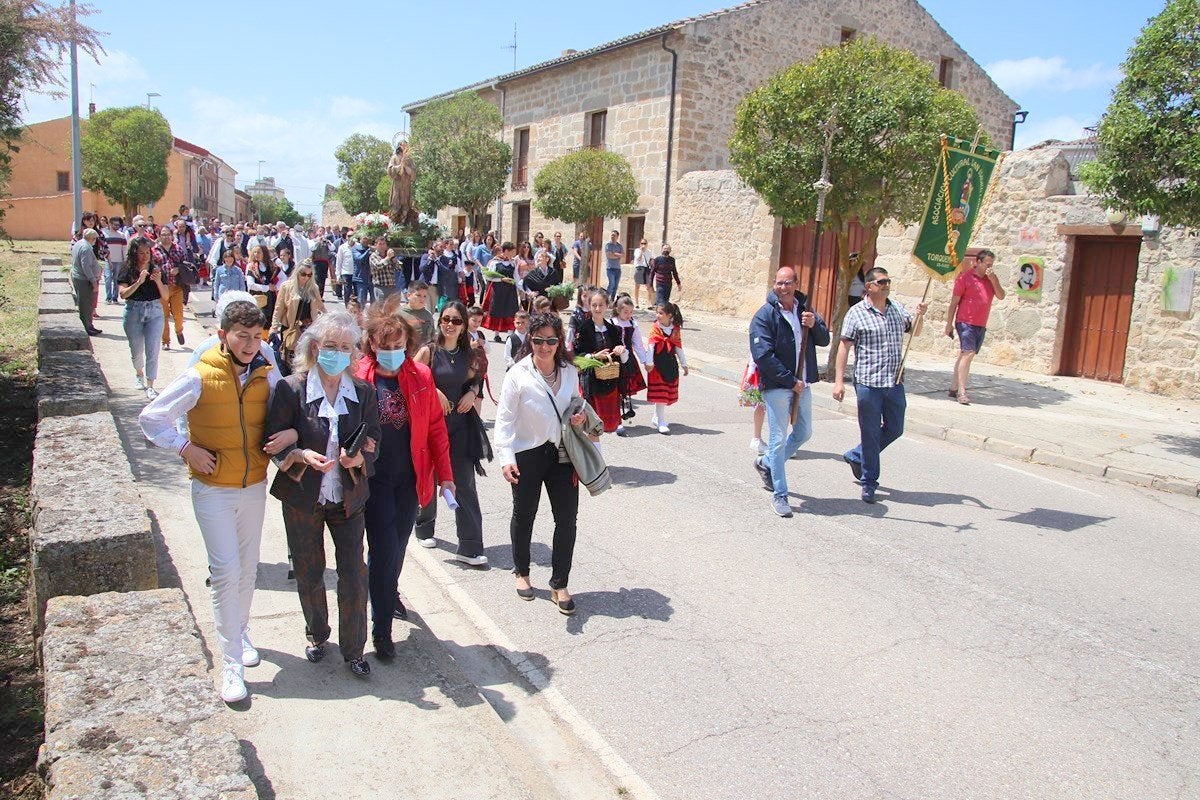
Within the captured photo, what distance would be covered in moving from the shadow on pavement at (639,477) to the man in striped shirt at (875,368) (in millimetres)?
1620

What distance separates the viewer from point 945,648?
190 inches

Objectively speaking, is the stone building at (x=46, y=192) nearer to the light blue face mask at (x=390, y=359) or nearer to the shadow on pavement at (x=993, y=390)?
the shadow on pavement at (x=993, y=390)

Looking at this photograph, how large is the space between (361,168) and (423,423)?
52822 mm

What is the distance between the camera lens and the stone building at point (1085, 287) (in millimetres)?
12586

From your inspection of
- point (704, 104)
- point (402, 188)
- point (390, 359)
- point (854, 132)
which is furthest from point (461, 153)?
point (390, 359)

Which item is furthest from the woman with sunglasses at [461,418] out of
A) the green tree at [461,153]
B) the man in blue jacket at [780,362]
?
the green tree at [461,153]

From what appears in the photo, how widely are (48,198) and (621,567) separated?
175ft

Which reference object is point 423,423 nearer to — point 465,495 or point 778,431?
point 465,495

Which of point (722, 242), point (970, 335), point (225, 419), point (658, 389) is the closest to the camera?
point (225, 419)

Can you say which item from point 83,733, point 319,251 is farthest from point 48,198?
point 83,733

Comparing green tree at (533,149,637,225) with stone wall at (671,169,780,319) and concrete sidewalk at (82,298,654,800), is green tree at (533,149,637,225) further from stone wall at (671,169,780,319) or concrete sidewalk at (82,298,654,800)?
concrete sidewalk at (82,298,654,800)

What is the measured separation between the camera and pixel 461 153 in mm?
29188

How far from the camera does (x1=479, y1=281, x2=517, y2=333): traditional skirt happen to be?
14816mm

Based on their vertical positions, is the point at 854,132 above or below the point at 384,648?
above
